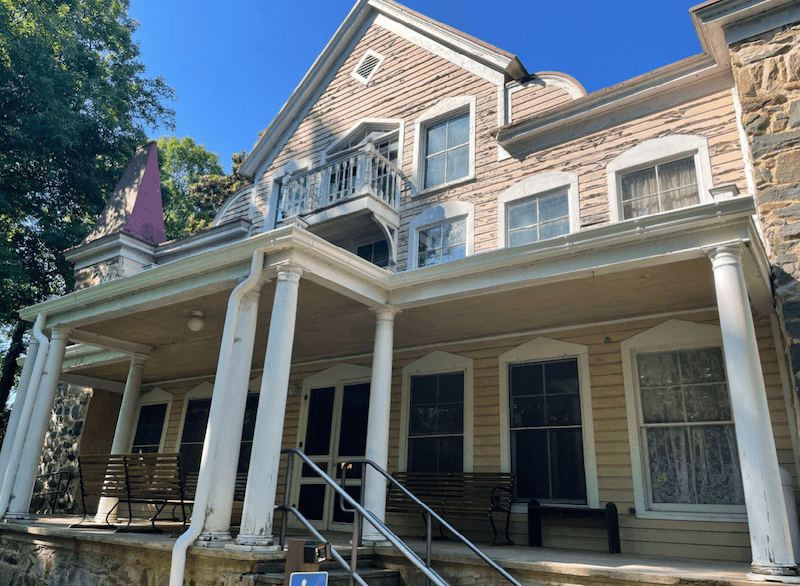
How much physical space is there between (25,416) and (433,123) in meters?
7.15

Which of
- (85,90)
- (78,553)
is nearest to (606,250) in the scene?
(78,553)

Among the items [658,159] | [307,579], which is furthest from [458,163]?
[307,579]

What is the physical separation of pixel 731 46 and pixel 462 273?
3835 millimetres

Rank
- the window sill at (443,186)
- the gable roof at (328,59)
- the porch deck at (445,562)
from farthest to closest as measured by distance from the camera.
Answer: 1. the gable roof at (328,59)
2. the window sill at (443,186)
3. the porch deck at (445,562)

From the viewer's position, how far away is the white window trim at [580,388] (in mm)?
6297

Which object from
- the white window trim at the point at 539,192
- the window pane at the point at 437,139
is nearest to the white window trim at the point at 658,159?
the white window trim at the point at 539,192

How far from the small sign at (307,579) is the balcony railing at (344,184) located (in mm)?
6702

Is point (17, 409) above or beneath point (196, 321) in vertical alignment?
beneath

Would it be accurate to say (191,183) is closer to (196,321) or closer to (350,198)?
(350,198)

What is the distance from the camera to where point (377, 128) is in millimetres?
10398

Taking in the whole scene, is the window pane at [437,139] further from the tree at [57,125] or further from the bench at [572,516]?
the tree at [57,125]

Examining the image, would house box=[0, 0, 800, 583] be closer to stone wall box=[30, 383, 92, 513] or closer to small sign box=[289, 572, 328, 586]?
stone wall box=[30, 383, 92, 513]

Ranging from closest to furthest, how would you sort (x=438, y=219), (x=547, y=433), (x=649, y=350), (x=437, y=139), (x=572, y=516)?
(x=572, y=516), (x=649, y=350), (x=547, y=433), (x=438, y=219), (x=437, y=139)

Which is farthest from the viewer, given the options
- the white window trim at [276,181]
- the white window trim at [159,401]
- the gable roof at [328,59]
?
the white window trim at [276,181]
